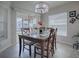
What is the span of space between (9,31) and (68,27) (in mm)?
3185

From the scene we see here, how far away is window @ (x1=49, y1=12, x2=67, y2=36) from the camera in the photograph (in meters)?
5.47

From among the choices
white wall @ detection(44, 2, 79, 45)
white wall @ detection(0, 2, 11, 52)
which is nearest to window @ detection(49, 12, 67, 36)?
white wall @ detection(44, 2, 79, 45)

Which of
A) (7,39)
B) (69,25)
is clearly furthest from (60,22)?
(7,39)

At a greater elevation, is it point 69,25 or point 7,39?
point 69,25

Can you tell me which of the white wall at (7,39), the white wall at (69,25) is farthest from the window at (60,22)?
the white wall at (7,39)

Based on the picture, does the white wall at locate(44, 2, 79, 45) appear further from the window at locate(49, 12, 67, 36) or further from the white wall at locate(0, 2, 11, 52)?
the white wall at locate(0, 2, 11, 52)

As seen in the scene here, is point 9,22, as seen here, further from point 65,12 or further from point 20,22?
point 65,12

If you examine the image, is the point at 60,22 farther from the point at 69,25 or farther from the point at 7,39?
the point at 7,39

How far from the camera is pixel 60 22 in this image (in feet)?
19.1

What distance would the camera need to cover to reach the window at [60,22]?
547 cm

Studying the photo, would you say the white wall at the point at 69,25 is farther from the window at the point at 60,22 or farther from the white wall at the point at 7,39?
the white wall at the point at 7,39

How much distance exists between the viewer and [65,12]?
5273 mm

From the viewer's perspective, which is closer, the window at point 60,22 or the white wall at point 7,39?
the white wall at point 7,39

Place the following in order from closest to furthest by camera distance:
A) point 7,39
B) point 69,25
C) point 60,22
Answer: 1. point 7,39
2. point 69,25
3. point 60,22
